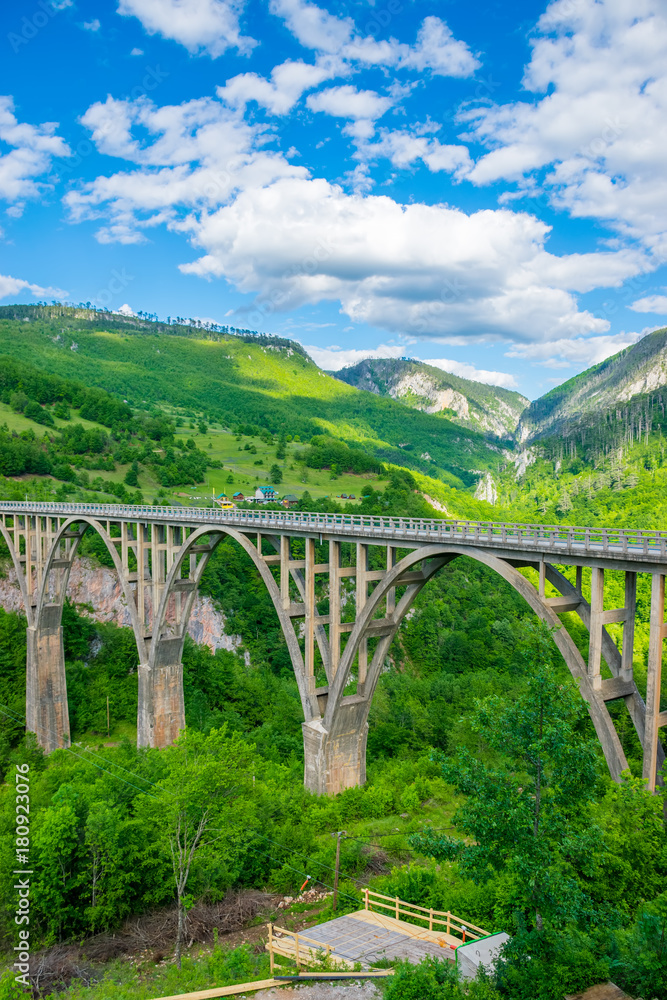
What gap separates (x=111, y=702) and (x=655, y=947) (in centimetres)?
4772

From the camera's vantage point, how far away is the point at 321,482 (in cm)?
11269

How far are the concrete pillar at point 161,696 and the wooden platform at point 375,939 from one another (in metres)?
24.7

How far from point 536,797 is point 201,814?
14.0 meters

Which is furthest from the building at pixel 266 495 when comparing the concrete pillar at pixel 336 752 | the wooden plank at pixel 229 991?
the wooden plank at pixel 229 991

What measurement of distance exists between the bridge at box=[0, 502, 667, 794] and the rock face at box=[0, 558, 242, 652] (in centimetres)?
602

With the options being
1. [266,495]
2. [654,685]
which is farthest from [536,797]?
[266,495]

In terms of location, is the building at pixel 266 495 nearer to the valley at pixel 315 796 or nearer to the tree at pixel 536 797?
the valley at pixel 315 796

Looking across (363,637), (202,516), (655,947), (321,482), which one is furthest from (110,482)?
(655,947)

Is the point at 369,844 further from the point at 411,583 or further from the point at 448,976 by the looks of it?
the point at 448,976

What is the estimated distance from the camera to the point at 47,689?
48406mm

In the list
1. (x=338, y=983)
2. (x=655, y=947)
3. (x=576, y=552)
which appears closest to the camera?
(x=655, y=947)

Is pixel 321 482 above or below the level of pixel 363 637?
above

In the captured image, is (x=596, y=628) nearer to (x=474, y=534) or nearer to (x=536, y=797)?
(x=474, y=534)

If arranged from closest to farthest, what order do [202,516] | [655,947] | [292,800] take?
1. [655,947]
2. [292,800]
3. [202,516]
